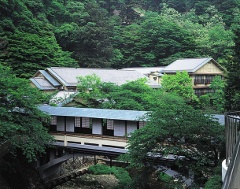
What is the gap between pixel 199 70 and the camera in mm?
37625

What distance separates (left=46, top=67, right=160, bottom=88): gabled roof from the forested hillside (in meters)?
3.28

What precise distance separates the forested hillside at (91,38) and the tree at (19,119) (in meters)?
15.1

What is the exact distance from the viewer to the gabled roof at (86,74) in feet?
100

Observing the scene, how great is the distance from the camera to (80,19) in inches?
1772

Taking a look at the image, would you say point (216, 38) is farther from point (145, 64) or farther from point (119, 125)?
point (119, 125)

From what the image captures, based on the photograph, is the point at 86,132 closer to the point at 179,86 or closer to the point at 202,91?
the point at 179,86

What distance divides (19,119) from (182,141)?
8.77m

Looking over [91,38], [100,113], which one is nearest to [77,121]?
[100,113]

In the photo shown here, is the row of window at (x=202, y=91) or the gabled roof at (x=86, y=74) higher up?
the gabled roof at (x=86, y=74)

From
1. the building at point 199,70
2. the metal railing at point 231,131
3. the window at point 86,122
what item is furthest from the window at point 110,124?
the building at point 199,70

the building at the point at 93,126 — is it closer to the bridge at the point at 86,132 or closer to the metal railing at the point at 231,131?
the bridge at the point at 86,132

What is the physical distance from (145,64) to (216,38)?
11008mm

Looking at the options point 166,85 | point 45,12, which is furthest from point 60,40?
point 166,85

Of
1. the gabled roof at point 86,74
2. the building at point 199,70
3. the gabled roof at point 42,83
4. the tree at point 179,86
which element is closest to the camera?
the tree at point 179,86
